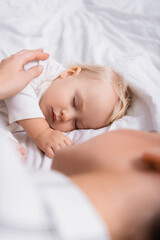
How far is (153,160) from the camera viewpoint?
464mm

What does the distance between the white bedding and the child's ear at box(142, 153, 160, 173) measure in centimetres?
61

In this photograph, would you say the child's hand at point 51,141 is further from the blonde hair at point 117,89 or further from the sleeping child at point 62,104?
the blonde hair at point 117,89

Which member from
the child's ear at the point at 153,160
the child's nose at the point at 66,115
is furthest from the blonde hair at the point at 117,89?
the child's ear at the point at 153,160

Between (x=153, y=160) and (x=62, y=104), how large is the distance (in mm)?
625

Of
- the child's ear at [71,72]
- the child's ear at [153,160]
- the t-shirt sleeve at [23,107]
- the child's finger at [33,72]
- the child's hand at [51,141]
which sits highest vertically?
the child's ear at [153,160]

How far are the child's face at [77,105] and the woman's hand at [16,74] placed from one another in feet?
0.32

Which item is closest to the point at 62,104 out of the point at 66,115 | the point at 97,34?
the point at 66,115

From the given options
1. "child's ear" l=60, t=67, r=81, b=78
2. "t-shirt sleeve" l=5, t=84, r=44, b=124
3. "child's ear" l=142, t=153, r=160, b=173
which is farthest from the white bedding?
"child's ear" l=142, t=153, r=160, b=173

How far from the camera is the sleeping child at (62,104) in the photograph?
39.3 inches

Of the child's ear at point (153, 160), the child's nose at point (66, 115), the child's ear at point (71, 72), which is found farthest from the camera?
the child's ear at point (71, 72)

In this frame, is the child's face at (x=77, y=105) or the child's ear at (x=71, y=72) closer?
the child's face at (x=77, y=105)

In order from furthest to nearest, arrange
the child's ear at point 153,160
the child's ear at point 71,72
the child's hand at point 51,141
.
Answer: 1. the child's ear at point 71,72
2. the child's hand at point 51,141
3. the child's ear at point 153,160

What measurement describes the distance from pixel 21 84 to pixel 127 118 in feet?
1.31

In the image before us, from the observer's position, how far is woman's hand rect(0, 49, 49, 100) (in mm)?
958
